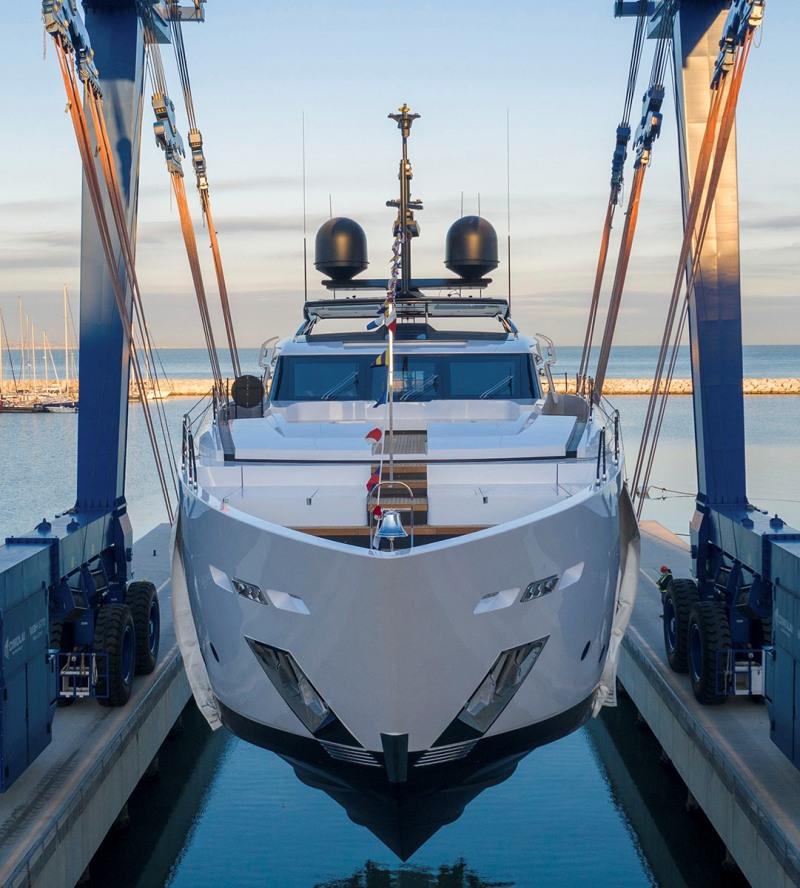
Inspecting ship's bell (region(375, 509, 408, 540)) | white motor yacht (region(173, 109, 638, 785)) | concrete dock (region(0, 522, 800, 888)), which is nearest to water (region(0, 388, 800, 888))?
concrete dock (region(0, 522, 800, 888))

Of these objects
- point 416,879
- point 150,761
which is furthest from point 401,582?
point 150,761

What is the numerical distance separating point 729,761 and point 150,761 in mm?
5636

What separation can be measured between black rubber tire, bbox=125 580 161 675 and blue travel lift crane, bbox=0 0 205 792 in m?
0.01

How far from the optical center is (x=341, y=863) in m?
10.9

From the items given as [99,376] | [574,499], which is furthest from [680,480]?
[574,499]

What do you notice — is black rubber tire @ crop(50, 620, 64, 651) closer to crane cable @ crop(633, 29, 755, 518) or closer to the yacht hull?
the yacht hull

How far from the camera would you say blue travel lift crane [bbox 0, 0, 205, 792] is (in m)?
10.5

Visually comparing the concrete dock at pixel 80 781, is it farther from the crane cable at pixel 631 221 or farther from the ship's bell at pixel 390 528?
the crane cable at pixel 631 221

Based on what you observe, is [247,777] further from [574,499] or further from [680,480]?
[680,480]

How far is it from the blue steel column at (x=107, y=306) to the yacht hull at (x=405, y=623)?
173 inches

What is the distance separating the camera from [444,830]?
1154 centimetres

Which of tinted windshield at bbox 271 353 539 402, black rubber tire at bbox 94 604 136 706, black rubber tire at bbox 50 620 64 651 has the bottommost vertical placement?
black rubber tire at bbox 94 604 136 706

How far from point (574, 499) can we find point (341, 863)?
4778 millimetres

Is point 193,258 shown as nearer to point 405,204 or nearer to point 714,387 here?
point 405,204
